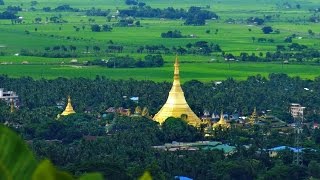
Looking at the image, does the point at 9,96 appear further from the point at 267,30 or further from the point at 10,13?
the point at 10,13

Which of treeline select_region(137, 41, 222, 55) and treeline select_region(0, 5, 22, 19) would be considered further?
treeline select_region(0, 5, 22, 19)

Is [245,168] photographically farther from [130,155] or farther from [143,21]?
[143,21]

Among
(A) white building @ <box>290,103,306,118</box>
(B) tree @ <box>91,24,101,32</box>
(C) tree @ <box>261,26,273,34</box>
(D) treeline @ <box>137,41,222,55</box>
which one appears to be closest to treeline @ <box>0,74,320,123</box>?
(A) white building @ <box>290,103,306,118</box>

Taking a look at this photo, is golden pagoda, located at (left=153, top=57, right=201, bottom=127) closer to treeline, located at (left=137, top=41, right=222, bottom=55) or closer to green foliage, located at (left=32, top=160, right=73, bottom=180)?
treeline, located at (left=137, top=41, right=222, bottom=55)

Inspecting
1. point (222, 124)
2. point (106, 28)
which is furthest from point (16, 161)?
point (106, 28)

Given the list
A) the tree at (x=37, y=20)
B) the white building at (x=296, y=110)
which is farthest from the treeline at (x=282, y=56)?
the tree at (x=37, y=20)

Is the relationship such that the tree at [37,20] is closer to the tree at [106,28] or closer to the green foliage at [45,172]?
the tree at [106,28]
